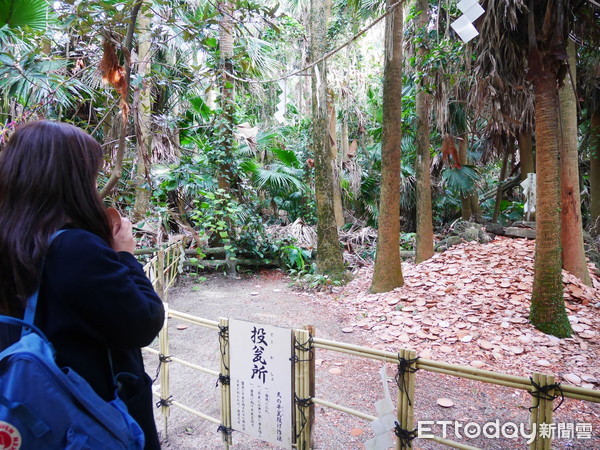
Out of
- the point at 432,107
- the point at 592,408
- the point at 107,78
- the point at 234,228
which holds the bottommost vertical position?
the point at 592,408

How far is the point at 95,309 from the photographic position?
107 cm

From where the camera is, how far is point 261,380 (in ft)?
8.07

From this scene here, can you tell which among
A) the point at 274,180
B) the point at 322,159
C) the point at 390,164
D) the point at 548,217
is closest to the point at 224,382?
the point at 548,217

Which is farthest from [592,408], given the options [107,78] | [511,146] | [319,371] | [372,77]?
[372,77]

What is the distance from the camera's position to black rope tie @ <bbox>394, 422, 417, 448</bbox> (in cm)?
206

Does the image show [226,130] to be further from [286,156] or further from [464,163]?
[464,163]

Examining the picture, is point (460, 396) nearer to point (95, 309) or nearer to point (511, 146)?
point (95, 309)

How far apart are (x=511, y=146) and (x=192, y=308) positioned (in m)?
8.17

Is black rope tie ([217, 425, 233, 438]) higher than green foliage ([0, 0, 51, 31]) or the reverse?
the reverse

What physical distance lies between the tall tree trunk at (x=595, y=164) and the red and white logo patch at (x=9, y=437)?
1003 cm

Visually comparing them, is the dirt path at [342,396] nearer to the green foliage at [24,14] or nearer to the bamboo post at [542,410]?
the bamboo post at [542,410]

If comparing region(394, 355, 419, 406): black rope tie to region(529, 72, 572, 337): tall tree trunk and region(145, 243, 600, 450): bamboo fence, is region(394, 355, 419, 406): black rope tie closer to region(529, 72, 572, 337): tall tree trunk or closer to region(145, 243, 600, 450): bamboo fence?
region(145, 243, 600, 450): bamboo fence

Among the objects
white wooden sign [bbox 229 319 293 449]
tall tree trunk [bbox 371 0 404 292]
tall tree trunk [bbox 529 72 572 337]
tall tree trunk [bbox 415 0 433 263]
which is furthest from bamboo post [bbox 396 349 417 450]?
tall tree trunk [bbox 415 0 433 263]

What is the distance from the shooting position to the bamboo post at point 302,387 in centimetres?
234
